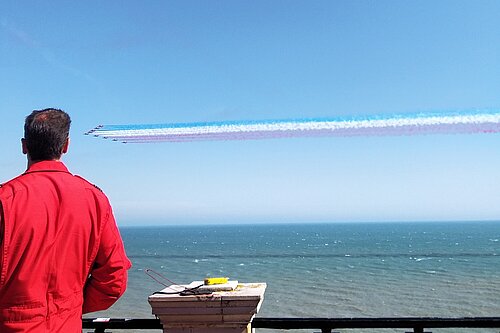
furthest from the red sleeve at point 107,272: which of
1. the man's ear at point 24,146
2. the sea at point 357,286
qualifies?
the sea at point 357,286

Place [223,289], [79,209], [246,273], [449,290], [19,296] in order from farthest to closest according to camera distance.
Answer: [246,273], [449,290], [223,289], [79,209], [19,296]

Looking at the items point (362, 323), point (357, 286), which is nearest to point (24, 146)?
point (362, 323)

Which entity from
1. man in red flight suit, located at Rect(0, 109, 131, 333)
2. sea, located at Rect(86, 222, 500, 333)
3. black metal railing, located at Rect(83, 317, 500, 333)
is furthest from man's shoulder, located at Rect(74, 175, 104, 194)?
sea, located at Rect(86, 222, 500, 333)

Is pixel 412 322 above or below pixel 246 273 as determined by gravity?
above

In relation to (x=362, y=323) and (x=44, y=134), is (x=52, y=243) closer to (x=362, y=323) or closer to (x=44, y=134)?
(x=44, y=134)

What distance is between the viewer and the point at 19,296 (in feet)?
6.97

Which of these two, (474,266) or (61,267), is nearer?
(61,267)

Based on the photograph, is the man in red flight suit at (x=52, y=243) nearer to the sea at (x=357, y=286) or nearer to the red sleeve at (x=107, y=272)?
the red sleeve at (x=107, y=272)

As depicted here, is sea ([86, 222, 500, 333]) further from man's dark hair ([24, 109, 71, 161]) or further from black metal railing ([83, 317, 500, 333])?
man's dark hair ([24, 109, 71, 161])

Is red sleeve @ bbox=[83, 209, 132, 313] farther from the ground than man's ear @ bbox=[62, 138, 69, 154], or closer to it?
closer to it

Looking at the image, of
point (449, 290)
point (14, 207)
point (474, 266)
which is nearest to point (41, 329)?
point (14, 207)

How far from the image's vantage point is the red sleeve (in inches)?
94.6

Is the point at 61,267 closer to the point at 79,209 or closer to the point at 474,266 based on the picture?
the point at 79,209

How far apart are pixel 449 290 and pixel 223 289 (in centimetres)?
4910
